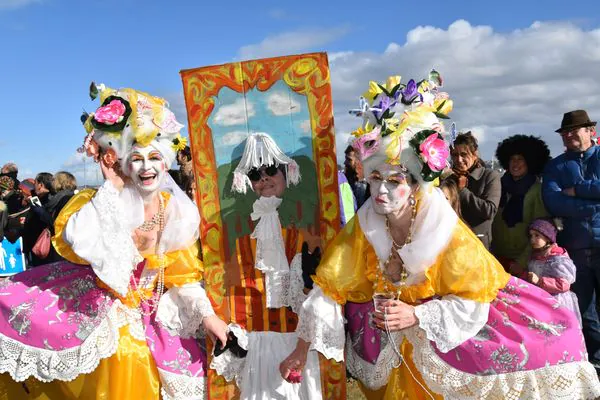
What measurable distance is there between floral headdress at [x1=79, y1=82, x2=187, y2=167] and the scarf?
2.58 metres

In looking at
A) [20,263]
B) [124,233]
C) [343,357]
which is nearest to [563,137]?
[343,357]

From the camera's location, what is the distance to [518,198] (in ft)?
15.7

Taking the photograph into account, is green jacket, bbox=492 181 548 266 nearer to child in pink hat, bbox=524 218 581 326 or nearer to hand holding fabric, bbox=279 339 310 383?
child in pink hat, bbox=524 218 581 326

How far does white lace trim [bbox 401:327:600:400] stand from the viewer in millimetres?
2975

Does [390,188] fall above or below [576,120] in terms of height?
below

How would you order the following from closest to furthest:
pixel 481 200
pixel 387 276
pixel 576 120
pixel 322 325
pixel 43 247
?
pixel 322 325 < pixel 387 276 < pixel 481 200 < pixel 576 120 < pixel 43 247

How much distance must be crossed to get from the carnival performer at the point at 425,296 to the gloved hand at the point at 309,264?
17cm

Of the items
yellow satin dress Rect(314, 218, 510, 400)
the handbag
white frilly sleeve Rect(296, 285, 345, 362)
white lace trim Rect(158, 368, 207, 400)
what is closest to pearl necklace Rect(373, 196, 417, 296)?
yellow satin dress Rect(314, 218, 510, 400)

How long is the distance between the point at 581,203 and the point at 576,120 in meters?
0.58

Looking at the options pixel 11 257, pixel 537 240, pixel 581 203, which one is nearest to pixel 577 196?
pixel 581 203

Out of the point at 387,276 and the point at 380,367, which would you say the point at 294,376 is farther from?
the point at 387,276

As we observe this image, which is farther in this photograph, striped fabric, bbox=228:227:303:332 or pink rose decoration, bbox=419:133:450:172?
striped fabric, bbox=228:227:303:332

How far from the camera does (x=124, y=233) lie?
10.3 feet

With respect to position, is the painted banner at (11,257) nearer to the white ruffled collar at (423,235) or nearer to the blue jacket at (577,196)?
the white ruffled collar at (423,235)
